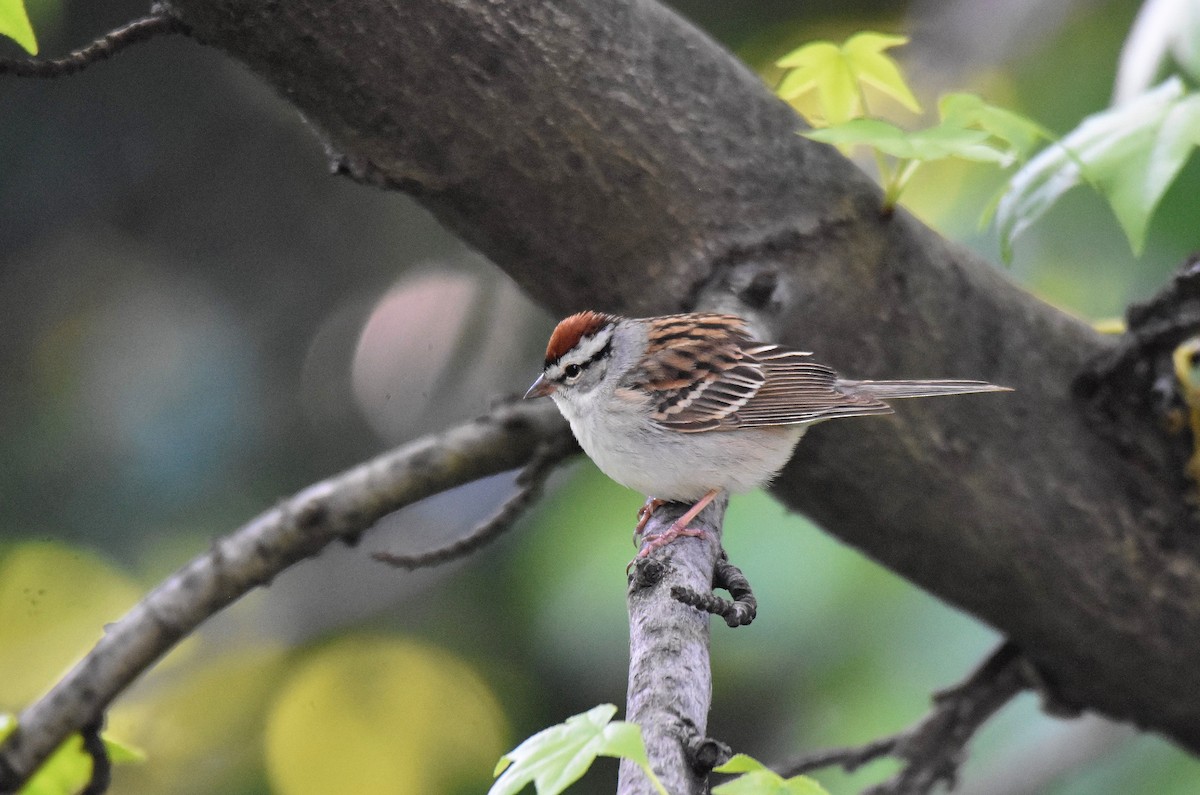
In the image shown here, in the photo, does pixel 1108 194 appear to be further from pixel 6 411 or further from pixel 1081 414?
pixel 6 411

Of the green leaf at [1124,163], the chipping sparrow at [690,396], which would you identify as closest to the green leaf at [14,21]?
the chipping sparrow at [690,396]

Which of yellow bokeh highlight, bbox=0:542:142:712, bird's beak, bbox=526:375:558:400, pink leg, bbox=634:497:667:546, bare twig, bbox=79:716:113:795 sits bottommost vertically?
yellow bokeh highlight, bbox=0:542:142:712

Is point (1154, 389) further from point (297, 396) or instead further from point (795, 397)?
point (297, 396)

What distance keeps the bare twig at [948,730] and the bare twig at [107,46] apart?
1.45 meters

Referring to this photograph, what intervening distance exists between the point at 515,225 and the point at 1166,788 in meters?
1.63

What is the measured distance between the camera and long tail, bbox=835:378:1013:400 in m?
1.66

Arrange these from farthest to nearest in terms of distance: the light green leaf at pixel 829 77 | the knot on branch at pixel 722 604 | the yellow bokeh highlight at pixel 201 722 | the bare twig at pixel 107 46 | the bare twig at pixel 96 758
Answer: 1. the yellow bokeh highlight at pixel 201 722
2. the light green leaf at pixel 829 77
3. the bare twig at pixel 96 758
4. the bare twig at pixel 107 46
5. the knot on branch at pixel 722 604

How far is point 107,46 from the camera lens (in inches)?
53.0

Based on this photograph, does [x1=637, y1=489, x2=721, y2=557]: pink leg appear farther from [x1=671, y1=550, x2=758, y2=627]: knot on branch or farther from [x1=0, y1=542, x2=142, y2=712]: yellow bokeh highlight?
[x1=0, y1=542, x2=142, y2=712]: yellow bokeh highlight

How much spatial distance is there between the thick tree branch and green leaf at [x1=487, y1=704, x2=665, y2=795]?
28 mm

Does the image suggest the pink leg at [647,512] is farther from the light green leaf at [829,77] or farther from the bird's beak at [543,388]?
the light green leaf at [829,77]

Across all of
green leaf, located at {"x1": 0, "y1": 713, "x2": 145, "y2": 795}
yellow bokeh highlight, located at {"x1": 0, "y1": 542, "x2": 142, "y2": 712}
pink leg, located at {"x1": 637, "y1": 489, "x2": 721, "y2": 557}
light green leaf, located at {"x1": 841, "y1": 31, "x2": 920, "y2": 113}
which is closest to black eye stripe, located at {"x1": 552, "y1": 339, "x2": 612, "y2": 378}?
pink leg, located at {"x1": 637, "y1": 489, "x2": 721, "y2": 557}

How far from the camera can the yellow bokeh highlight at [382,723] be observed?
3.02 m

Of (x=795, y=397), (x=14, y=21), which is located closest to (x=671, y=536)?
(x=795, y=397)
